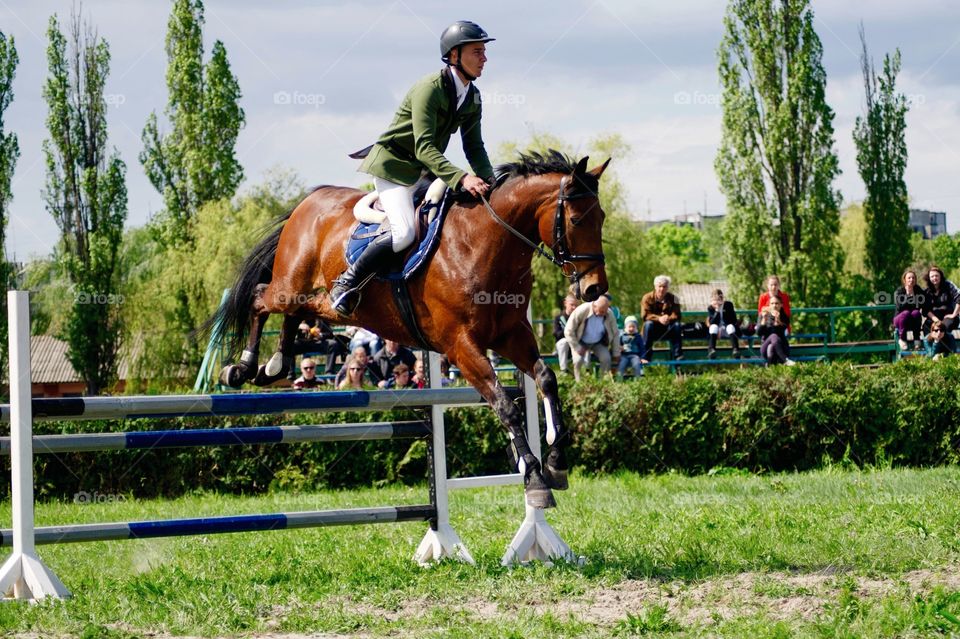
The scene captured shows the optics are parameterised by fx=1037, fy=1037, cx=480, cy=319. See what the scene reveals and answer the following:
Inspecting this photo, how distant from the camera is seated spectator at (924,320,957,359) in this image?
16156mm

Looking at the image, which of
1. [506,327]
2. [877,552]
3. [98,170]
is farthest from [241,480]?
[98,170]

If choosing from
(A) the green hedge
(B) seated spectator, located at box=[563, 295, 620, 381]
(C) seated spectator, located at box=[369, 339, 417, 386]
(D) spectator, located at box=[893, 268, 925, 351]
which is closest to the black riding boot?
(A) the green hedge

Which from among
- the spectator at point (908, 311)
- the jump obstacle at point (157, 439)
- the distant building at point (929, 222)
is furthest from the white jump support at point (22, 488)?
the distant building at point (929, 222)

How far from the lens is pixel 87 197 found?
31.8 meters

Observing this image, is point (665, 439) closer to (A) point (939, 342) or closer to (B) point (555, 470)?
(B) point (555, 470)

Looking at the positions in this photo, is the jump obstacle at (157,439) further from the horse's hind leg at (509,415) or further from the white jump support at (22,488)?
the horse's hind leg at (509,415)

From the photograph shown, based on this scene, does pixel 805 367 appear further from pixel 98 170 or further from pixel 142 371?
pixel 98 170

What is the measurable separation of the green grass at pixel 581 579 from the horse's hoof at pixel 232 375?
1.18 metres

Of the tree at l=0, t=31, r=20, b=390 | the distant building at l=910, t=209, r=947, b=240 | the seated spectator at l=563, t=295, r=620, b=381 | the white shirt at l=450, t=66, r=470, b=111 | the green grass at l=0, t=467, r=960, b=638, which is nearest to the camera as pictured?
the green grass at l=0, t=467, r=960, b=638

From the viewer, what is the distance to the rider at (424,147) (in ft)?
19.6

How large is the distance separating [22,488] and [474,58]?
344 cm

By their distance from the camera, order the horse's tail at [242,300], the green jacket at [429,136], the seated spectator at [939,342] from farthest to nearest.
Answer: the seated spectator at [939,342] → the horse's tail at [242,300] → the green jacket at [429,136]

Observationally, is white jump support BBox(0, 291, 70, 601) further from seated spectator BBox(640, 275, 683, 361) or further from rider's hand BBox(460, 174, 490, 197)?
seated spectator BBox(640, 275, 683, 361)

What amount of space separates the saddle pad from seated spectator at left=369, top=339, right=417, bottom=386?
8.17 metres
